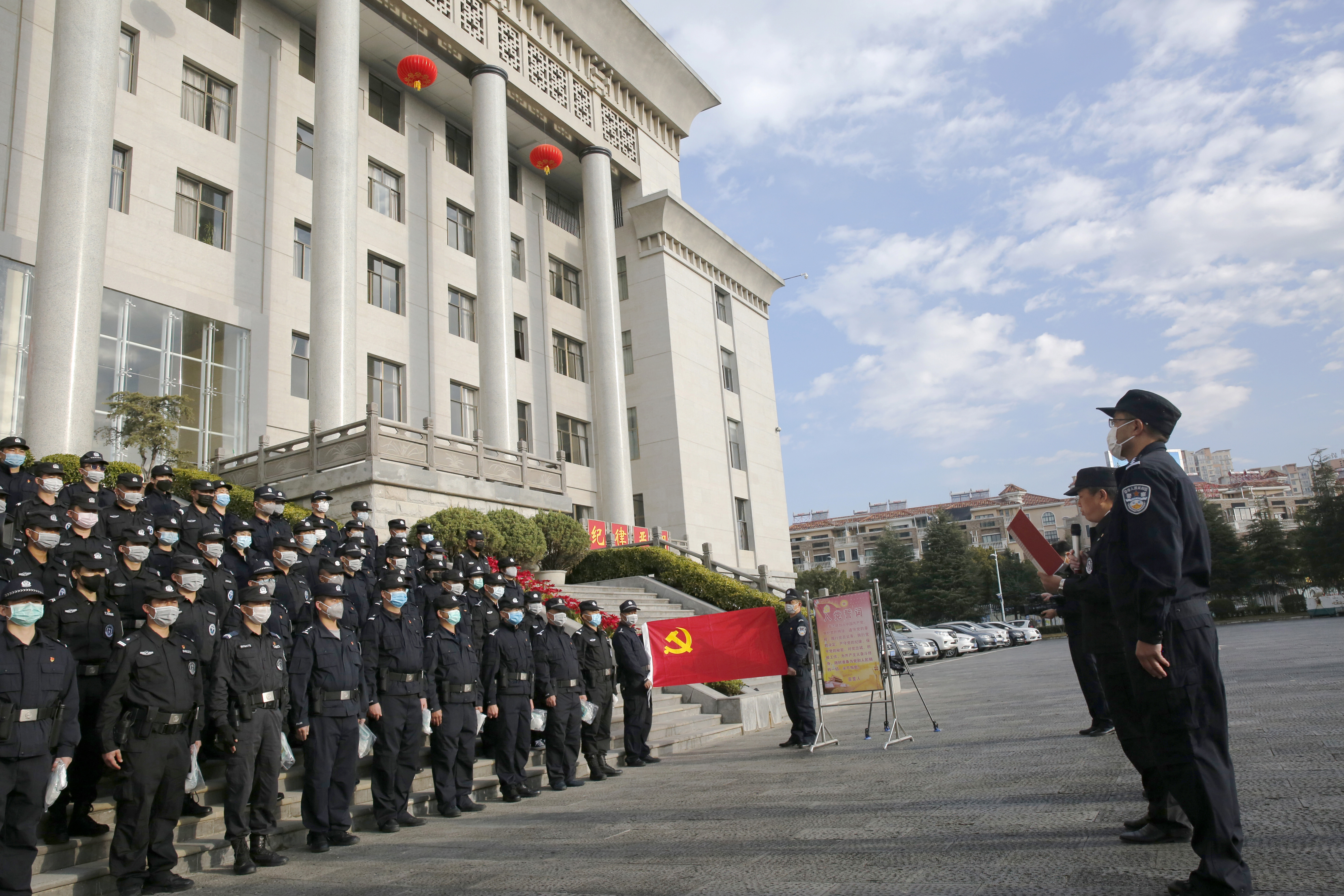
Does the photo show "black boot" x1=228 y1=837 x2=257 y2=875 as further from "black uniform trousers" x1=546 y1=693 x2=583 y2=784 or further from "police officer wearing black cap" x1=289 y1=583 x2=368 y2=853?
"black uniform trousers" x1=546 y1=693 x2=583 y2=784

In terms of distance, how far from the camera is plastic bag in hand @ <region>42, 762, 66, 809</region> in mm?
5039

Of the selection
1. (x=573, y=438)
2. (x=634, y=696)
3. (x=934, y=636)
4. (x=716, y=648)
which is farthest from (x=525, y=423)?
(x=634, y=696)

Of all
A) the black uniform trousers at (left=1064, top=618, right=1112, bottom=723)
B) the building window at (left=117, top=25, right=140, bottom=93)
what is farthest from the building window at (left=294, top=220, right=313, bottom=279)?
the black uniform trousers at (left=1064, top=618, right=1112, bottom=723)

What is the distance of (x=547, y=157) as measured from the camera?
2816 centimetres

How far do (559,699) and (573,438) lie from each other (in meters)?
22.5

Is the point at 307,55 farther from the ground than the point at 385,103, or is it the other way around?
the point at 385,103

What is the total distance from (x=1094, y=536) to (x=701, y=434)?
27319 millimetres

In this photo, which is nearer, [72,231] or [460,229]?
[72,231]

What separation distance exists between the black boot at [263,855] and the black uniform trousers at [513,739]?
89.4 inches

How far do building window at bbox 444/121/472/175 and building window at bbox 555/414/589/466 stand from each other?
8.73m

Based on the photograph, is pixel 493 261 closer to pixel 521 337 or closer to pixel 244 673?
pixel 521 337

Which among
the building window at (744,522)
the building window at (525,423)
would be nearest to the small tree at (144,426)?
the building window at (525,423)

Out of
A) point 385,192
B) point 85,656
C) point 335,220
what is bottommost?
point 85,656

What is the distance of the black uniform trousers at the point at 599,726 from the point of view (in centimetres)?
911
